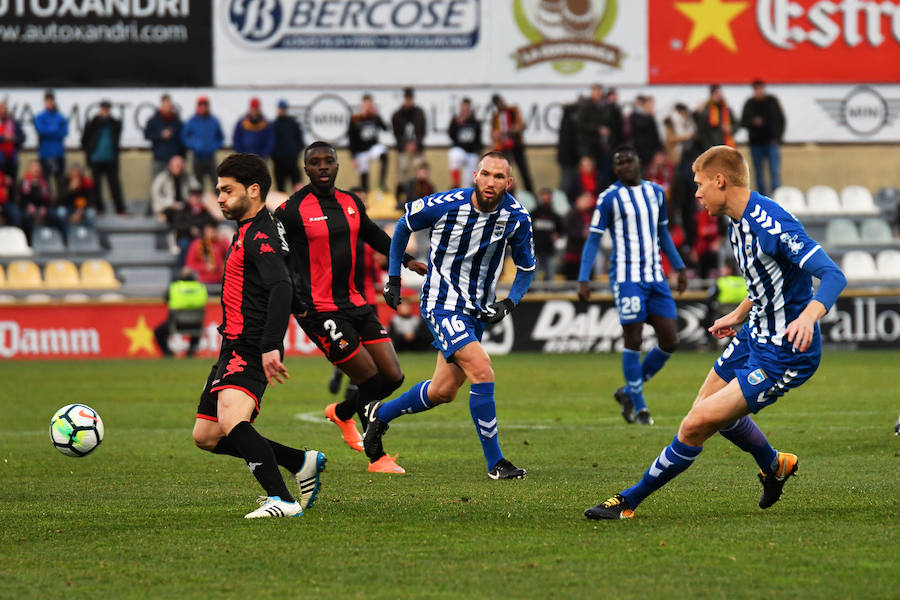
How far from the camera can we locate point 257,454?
6871 mm

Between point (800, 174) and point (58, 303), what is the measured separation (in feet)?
50.6

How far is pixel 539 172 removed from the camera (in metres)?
28.3

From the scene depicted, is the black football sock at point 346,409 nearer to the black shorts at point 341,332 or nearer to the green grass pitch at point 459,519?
the green grass pitch at point 459,519

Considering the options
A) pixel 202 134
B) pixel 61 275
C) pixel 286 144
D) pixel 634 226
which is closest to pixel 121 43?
pixel 202 134

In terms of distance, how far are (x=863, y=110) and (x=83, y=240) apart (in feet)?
51.6

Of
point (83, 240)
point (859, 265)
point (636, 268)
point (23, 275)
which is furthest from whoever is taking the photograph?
point (83, 240)

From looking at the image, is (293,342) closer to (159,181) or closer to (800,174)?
(159,181)

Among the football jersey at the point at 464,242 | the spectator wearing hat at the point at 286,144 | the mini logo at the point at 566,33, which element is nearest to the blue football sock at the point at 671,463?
the football jersey at the point at 464,242

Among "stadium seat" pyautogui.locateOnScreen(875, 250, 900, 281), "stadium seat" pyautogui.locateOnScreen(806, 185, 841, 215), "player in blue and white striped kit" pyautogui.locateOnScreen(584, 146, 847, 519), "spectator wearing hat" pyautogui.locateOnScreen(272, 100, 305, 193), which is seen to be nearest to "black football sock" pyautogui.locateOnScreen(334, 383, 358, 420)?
"player in blue and white striped kit" pyautogui.locateOnScreen(584, 146, 847, 519)

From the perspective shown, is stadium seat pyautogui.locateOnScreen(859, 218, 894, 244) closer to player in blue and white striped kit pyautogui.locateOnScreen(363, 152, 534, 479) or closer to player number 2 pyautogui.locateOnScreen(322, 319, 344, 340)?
player number 2 pyautogui.locateOnScreen(322, 319, 344, 340)

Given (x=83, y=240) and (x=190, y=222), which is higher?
(x=190, y=222)

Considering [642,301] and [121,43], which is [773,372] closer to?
[642,301]

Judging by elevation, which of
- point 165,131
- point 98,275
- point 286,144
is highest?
point 165,131

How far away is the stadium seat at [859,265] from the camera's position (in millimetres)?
24520
